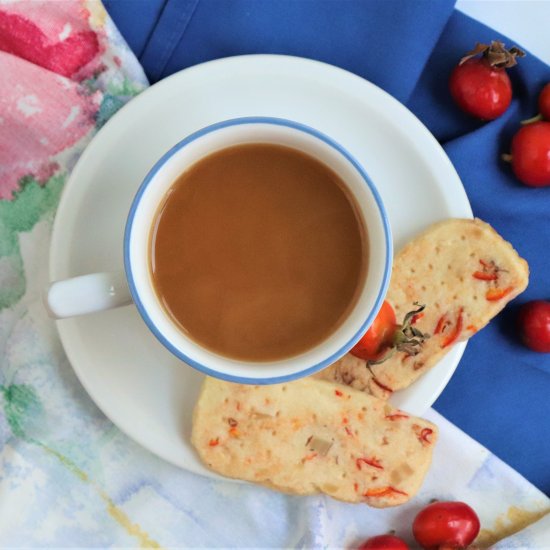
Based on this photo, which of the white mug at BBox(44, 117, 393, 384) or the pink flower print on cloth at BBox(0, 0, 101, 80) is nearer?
the white mug at BBox(44, 117, 393, 384)

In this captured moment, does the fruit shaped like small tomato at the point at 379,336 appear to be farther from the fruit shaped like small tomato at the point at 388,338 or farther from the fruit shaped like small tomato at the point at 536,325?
the fruit shaped like small tomato at the point at 536,325

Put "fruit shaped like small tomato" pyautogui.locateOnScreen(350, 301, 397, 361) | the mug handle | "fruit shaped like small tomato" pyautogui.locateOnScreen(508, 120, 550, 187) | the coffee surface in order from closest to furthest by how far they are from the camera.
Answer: the mug handle < the coffee surface < "fruit shaped like small tomato" pyautogui.locateOnScreen(350, 301, 397, 361) < "fruit shaped like small tomato" pyautogui.locateOnScreen(508, 120, 550, 187)

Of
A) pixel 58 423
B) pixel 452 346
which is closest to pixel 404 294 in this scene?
pixel 452 346

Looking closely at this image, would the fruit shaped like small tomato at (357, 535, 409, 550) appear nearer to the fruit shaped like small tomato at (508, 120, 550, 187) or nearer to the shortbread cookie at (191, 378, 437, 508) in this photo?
the shortbread cookie at (191, 378, 437, 508)

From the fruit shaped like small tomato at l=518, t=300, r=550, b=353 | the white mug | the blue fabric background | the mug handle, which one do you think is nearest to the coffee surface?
the white mug

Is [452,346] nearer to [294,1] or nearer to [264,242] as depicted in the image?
[264,242]

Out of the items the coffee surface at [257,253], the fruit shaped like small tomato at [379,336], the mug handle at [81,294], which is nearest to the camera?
the mug handle at [81,294]

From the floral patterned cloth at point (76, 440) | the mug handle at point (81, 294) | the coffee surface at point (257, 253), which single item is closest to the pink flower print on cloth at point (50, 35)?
the floral patterned cloth at point (76, 440)
